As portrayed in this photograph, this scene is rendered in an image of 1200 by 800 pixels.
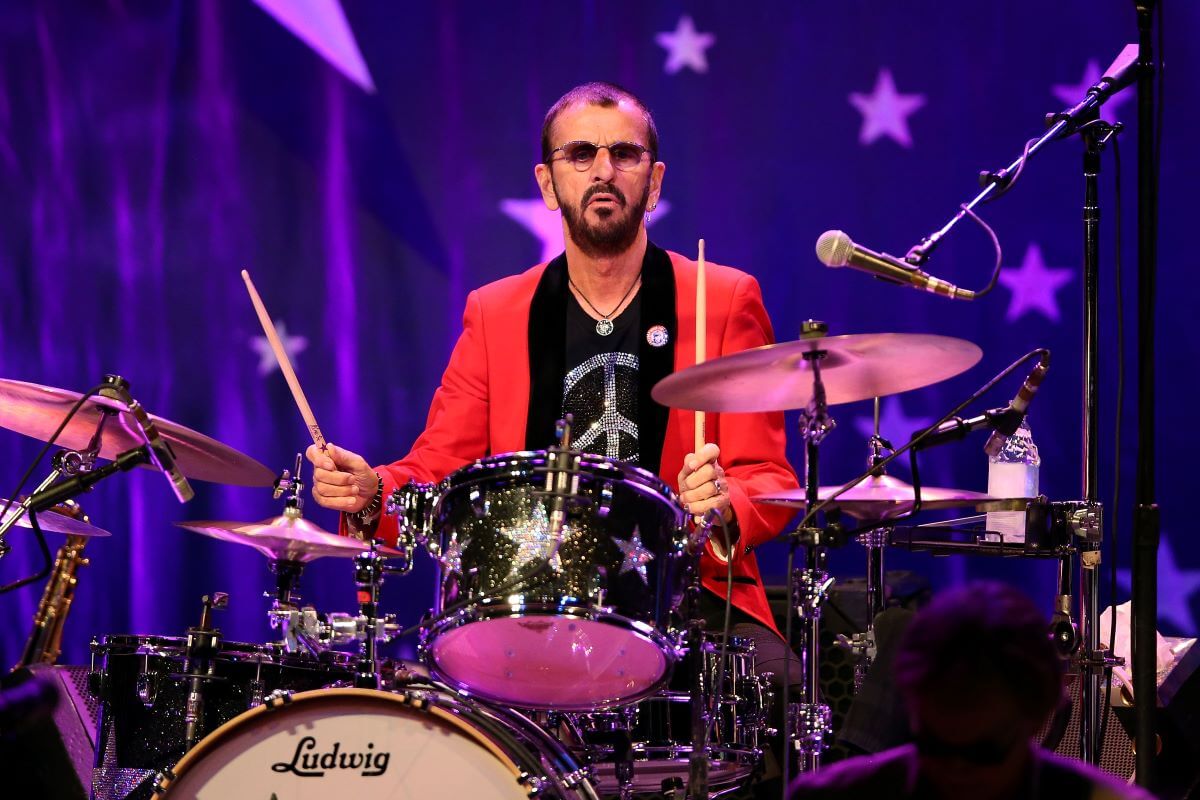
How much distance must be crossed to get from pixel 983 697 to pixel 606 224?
2455 mm

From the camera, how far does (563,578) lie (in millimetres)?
2346

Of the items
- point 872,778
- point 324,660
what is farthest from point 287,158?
point 872,778

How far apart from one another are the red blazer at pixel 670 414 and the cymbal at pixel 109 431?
36 cm

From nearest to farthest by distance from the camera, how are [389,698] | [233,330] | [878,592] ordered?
[389,698] → [878,592] → [233,330]

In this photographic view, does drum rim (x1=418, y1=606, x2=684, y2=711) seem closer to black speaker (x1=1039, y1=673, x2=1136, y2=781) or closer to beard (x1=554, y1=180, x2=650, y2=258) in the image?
black speaker (x1=1039, y1=673, x2=1136, y2=781)

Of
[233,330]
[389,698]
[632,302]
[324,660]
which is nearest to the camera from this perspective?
[389,698]

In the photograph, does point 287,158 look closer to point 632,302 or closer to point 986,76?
point 632,302

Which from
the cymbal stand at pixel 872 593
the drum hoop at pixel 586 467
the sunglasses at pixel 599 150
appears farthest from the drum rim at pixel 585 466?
the sunglasses at pixel 599 150

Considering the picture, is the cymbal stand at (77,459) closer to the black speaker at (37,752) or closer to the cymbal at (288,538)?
the cymbal at (288,538)

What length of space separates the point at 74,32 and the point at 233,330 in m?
1.18

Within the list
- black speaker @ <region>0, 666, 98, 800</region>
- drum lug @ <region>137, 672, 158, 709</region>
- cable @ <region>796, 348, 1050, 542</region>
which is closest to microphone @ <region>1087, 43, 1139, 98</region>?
cable @ <region>796, 348, 1050, 542</region>

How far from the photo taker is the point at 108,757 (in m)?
2.83

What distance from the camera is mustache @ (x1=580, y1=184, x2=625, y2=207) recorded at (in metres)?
3.49

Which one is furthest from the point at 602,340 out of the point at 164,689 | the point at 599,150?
the point at 164,689
